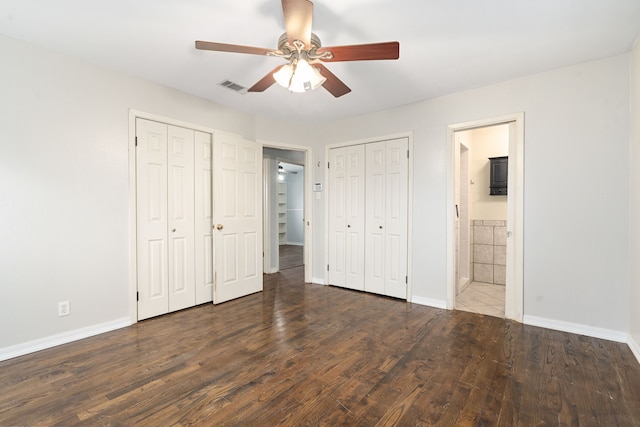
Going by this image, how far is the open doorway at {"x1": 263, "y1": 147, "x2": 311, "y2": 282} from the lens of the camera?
5.12m

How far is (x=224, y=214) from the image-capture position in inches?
145

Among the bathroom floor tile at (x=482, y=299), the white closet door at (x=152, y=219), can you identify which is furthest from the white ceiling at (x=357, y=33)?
the bathroom floor tile at (x=482, y=299)

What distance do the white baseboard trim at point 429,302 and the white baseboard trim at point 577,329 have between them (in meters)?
0.77

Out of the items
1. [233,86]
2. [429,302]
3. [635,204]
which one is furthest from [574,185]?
[233,86]

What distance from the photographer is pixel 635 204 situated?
2367mm

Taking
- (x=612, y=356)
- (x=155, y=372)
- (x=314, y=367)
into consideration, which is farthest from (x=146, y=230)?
(x=612, y=356)

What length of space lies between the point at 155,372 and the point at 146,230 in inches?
58.2

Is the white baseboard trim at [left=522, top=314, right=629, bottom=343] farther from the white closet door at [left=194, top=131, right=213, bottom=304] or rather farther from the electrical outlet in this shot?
the electrical outlet

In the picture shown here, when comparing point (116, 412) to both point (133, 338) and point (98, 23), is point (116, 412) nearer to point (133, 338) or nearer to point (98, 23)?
point (133, 338)

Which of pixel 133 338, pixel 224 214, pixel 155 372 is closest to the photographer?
pixel 155 372

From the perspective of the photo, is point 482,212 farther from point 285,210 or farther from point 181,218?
point 285,210

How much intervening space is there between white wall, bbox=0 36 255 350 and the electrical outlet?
4 centimetres

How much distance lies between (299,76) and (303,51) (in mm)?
152

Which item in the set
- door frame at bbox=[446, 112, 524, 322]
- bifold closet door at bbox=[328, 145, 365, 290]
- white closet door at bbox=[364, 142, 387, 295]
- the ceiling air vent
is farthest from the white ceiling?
bifold closet door at bbox=[328, 145, 365, 290]
